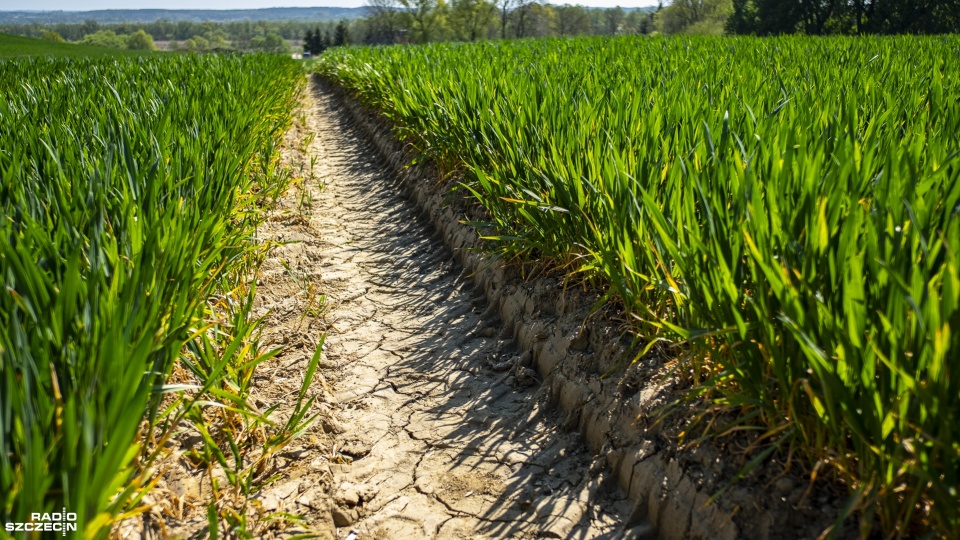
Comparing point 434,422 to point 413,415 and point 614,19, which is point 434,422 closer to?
point 413,415

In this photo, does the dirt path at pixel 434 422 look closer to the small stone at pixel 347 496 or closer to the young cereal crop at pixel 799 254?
the small stone at pixel 347 496

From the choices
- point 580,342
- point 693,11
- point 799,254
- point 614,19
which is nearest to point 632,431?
point 580,342

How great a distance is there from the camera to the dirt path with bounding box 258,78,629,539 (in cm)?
217

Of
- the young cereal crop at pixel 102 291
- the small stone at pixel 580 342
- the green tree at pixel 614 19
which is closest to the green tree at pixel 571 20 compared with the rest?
the green tree at pixel 614 19

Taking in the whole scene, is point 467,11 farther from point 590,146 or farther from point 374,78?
point 590,146

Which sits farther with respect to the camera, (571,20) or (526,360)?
(571,20)

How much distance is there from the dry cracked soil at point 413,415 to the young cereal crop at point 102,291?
37 centimetres

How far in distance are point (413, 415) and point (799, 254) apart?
1655 mm

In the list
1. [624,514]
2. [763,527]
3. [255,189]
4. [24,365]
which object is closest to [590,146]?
[624,514]

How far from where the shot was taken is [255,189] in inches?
215

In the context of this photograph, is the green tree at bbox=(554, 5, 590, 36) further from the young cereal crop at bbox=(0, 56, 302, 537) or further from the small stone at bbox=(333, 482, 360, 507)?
the small stone at bbox=(333, 482, 360, 507)

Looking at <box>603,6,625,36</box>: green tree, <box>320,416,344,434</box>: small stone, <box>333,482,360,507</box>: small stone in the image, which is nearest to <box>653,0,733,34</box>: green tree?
<box>603,6,625,36</box>: green tree

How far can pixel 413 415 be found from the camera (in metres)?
2.80

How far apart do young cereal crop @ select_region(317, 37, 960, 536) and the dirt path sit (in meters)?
0.53
